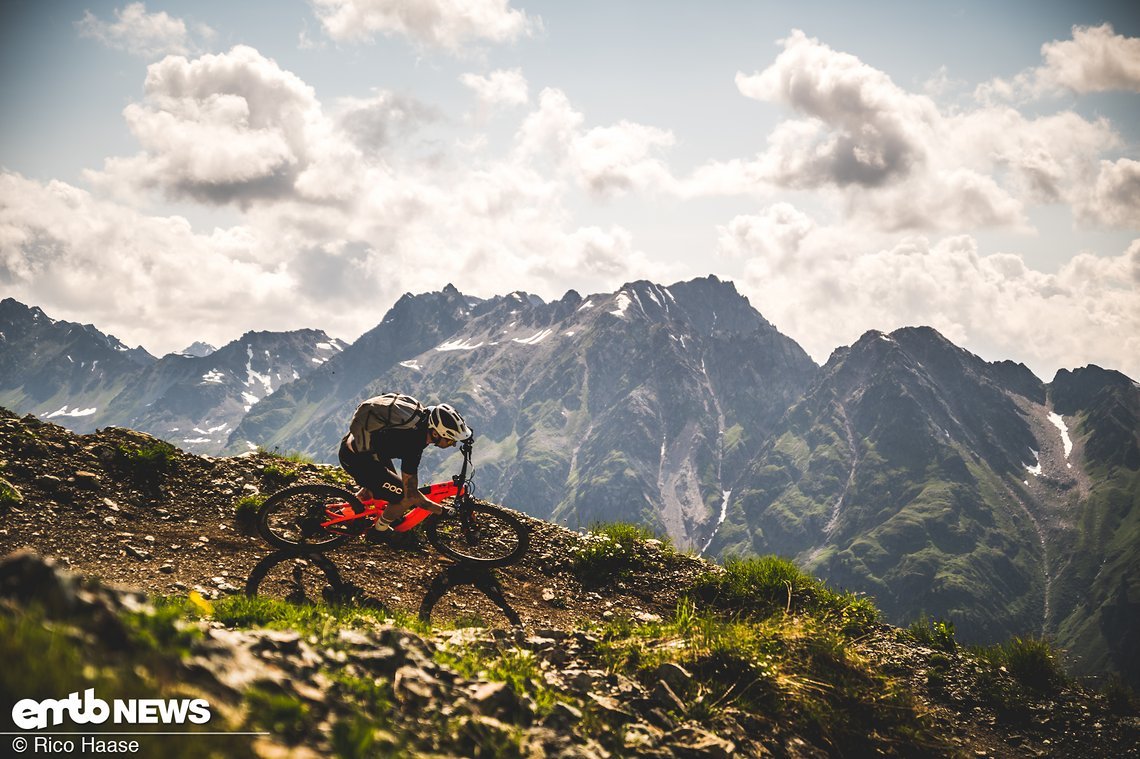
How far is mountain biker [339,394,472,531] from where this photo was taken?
37.8ft

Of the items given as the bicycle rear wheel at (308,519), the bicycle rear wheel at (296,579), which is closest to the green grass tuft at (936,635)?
the bicycle rear wheel at (296,579)

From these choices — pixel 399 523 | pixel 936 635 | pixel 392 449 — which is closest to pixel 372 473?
pixel 392 449

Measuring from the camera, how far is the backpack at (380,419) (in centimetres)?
1140

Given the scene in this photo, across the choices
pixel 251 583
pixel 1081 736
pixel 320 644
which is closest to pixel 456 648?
pixel 320 644

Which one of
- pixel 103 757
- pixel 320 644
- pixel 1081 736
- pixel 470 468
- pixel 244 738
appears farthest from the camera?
pixel 470 468

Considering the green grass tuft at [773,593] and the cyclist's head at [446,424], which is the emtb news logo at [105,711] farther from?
the green grass tuft at [773,593]

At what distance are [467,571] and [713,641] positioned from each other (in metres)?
6.60

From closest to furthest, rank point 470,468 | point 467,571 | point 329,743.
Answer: point 329,743
point 467,571
point 470,468

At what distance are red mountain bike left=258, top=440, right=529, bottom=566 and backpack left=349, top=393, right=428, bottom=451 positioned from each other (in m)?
1.35

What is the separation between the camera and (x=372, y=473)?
1191cm

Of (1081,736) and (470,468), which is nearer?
(1081,736)

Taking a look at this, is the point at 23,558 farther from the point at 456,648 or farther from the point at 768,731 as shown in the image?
the point at 768,731

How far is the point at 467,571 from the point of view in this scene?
12.8 meters

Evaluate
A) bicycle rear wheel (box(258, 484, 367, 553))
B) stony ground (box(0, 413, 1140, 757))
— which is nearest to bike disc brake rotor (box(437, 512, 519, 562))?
stony ground (box(0, 413, 1140, 757))
